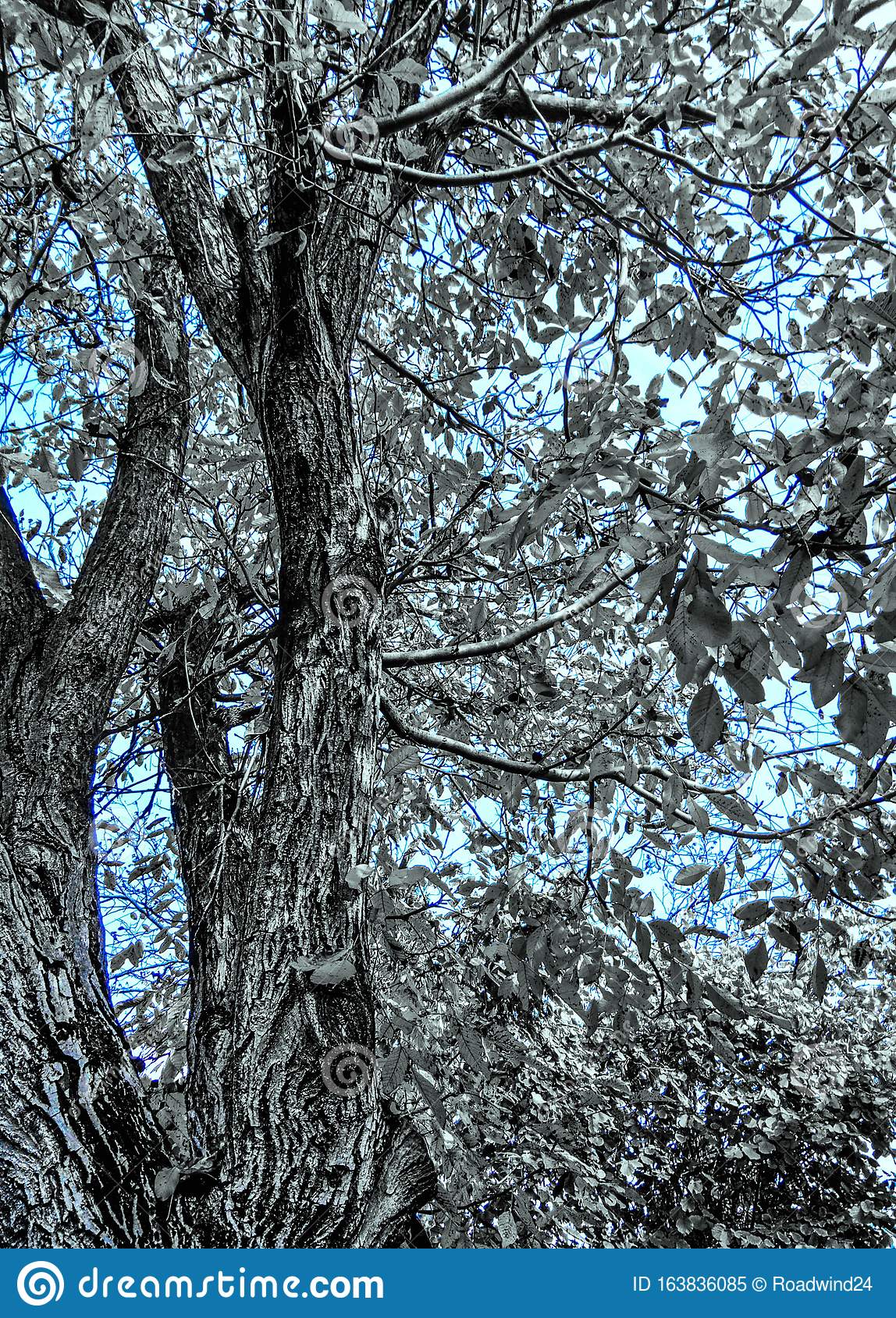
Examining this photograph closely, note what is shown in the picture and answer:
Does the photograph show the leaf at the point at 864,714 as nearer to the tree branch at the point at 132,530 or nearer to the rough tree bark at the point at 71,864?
the rough tree bark at the point at 71,864

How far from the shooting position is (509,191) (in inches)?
150

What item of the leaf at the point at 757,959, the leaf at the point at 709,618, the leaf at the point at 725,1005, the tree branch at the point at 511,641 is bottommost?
the leaf at the point at 725,1005

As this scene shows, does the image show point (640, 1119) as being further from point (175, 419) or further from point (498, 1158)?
point (175, 419)

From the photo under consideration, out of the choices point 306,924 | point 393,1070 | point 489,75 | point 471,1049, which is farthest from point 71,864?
point 489,75

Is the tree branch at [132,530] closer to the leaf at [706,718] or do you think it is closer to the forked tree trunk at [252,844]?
the forked tree trunk at [252,844]

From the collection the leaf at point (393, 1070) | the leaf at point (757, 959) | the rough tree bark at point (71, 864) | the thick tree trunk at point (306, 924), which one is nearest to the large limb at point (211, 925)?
the thick tree trunk at point (306, 924)

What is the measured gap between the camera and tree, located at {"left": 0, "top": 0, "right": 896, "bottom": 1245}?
5.83 feet

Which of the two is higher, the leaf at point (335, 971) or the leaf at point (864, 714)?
the leaf at point (864, 714)

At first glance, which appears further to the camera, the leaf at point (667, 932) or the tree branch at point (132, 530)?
the tree branch at point (132, 530)

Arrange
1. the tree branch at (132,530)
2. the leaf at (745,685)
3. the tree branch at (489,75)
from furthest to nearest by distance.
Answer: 1. the tree branch at (132,530)
2. the tree branch at (489,75)
3. the leaf at (745,685)

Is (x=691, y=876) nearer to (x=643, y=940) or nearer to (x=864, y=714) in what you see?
(x=643, y=940)

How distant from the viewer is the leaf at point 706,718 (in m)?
1.74

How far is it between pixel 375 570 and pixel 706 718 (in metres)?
1.09

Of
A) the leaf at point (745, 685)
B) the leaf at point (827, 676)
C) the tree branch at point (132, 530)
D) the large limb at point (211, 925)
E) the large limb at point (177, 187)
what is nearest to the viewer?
the leaf at point (827, 676)
